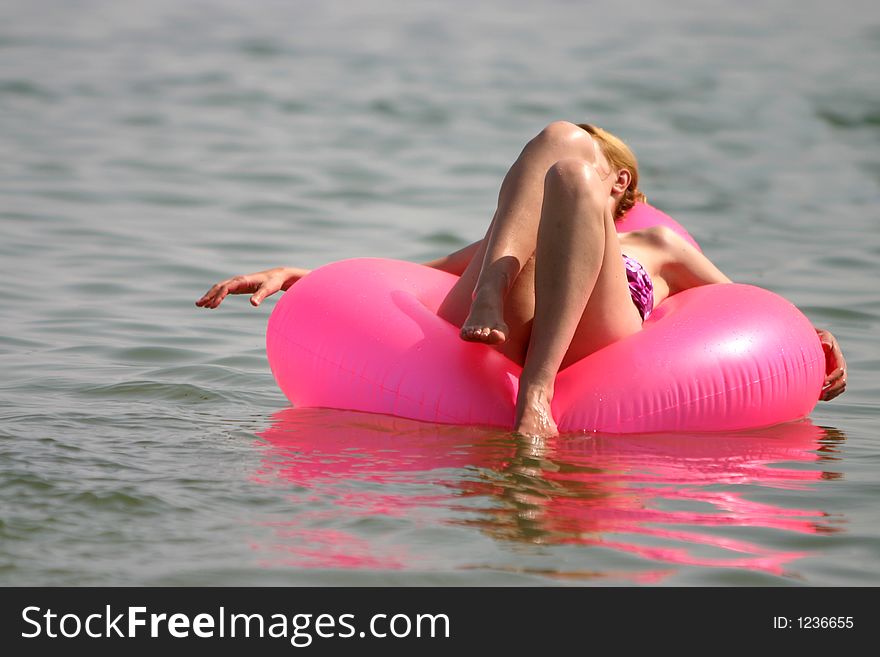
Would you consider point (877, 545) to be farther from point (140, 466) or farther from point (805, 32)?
point (805, 32)

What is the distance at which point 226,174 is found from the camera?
8.95 metres

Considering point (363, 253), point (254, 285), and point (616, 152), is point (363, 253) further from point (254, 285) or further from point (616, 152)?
point (616, 152)

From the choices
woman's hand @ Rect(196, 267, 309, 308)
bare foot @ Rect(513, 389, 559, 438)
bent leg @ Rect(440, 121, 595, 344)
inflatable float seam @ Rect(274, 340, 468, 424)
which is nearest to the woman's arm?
woman's hand @ Rect(196, 267, 309, 308)

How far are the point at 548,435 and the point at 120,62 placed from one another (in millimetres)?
11018

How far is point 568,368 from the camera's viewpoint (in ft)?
11.9

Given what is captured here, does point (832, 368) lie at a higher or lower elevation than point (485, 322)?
lower

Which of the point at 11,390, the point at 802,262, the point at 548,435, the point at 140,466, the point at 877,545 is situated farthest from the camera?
the point at 802,262

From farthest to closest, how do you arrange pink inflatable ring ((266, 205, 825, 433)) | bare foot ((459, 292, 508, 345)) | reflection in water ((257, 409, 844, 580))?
pink inflatable ring ((266, 205, 825, 433)), bare foot ((459, 292, 508, 345)), reflection in water ((257, 409, 844, 580))

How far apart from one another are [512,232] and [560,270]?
23 centimetres

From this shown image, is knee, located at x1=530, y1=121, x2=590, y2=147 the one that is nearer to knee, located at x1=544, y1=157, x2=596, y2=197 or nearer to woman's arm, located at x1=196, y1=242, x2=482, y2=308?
knee, located at x1=544, y1=157, x2=596, y2=197

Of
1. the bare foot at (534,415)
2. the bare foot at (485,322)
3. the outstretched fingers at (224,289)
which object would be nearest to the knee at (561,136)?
the bare foot at (485,322)

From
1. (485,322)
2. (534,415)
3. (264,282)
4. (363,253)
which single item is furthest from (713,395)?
(363,253)

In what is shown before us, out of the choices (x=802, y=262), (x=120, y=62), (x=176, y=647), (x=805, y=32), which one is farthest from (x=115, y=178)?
(x=805, y=32)

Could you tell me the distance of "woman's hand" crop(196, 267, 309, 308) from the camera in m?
3.71
